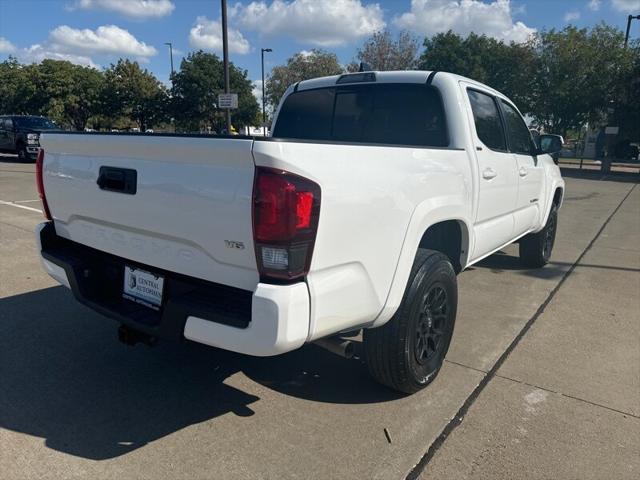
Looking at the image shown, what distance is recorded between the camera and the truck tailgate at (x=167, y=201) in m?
2.10

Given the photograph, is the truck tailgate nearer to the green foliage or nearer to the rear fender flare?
the rear fender flare

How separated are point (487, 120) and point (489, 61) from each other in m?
29.9

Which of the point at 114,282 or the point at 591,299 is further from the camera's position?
the point at 591,299

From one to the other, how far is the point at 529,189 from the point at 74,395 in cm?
431

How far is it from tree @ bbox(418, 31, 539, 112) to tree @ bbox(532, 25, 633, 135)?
575mm

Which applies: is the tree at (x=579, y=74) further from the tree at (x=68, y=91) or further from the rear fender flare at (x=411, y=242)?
the tree at (x=68, y=91)

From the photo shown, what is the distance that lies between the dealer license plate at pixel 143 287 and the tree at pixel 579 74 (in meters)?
27.0

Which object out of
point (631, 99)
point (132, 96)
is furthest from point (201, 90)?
point (631, 99)

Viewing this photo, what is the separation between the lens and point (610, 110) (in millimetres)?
25609

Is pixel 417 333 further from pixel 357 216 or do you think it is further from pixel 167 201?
pixel 167 201

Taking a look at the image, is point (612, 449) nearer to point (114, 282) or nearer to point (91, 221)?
point (114, 282)

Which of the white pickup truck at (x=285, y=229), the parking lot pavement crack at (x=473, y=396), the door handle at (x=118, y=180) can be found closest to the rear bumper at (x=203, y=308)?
the white pickup truck at (x=285, y=229)

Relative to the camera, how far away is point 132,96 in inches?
1528

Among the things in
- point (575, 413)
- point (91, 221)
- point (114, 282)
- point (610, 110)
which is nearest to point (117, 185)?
point (91, 221)
